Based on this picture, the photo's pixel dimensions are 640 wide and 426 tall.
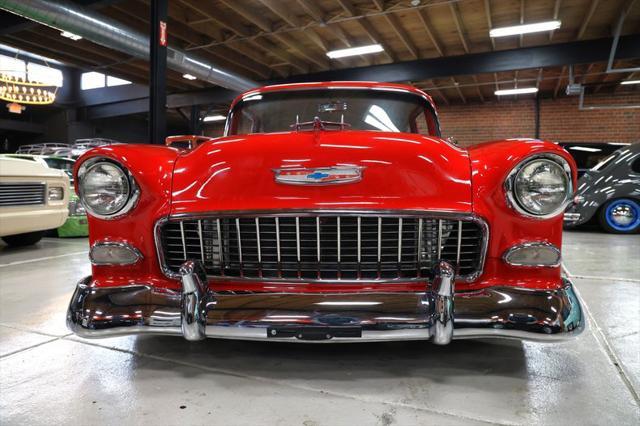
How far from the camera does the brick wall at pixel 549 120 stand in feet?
40.0

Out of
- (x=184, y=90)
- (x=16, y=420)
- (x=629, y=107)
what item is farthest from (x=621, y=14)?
(x=184, y=90)

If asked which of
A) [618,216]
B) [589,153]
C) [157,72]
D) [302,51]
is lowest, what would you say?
[618,216]

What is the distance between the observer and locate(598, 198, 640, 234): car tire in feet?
22.4

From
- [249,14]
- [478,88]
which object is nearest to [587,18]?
[478,88]

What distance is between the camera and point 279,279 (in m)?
1.64

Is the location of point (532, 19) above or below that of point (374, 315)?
above

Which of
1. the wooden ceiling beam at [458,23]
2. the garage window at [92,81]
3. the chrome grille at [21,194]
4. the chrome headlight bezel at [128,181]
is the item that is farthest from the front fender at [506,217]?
the garage window at [92,81]

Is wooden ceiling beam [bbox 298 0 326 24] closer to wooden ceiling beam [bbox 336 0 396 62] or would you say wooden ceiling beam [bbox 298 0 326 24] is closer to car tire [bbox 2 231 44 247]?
wooden ceiling beam [bbox 336 0 396 62]

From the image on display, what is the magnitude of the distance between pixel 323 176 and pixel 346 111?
110cm

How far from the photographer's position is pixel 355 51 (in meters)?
8.95

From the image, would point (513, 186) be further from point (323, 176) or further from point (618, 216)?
point (618, 216)

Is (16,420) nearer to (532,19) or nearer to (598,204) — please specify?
(598,204)

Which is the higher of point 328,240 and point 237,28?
point 237,28

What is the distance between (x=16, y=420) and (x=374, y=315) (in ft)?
3.99
